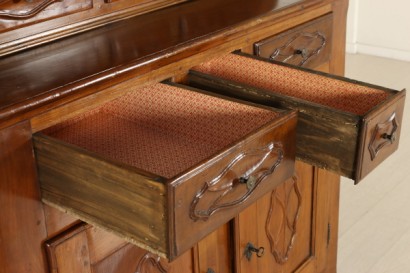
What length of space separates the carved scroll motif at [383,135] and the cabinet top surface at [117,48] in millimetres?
344

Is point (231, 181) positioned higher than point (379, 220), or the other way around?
point (231, 181)

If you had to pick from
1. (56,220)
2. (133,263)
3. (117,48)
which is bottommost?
(133,263)

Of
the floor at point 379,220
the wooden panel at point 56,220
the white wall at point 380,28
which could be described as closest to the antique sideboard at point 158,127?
the wooden panel at point 56,220

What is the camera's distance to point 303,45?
62.5 inches

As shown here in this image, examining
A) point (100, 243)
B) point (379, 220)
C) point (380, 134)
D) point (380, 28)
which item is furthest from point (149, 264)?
point (380, 28)

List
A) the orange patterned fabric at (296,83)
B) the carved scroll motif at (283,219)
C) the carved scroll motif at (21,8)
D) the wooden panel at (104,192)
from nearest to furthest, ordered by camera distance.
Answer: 1. the wooden panel at (104,192)
2. the carved scroll motif at (21,8)
3. the orange patterned fabric at (296,83)
4. the carved scroll motif at (283,219)

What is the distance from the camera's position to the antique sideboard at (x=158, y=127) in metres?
0.98

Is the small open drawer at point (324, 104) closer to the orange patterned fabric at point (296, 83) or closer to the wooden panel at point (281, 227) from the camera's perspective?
the orange patterned fabric at point (296, 83)

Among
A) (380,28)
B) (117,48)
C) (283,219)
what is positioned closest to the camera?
(117,48)

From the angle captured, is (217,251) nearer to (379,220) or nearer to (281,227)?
(281,227)

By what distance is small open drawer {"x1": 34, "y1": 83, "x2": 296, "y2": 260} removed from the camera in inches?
37.4

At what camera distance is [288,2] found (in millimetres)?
1537

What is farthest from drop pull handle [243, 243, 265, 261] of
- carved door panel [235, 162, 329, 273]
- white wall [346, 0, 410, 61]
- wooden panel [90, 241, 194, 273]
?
white wall [346, 0, 410, 61]

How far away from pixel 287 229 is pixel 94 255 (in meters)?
0.70
